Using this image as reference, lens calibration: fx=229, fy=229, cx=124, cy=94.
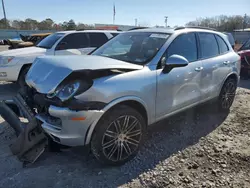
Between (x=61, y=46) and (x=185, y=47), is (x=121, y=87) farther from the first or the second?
(x=61, y=46)

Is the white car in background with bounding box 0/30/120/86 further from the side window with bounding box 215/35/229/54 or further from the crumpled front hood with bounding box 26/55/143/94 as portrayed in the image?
the side window with bounding box 215/35/229/54

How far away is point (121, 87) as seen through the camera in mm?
2766

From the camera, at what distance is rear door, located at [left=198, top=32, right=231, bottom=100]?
4.12 metres

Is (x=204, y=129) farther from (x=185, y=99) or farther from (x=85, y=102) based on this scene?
(x=85, y=102)

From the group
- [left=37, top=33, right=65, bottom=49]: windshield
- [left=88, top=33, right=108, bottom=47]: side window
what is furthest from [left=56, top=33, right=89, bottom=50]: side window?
[left=37, top=33, right=65, bottom=49]: windshield

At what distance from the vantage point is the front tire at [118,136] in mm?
2748

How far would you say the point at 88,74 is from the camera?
262 centimetres

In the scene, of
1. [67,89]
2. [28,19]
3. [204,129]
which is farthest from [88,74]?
[28,19]

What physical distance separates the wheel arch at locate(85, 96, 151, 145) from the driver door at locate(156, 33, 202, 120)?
0.24 meters

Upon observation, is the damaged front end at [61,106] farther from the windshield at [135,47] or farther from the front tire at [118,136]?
the windshield at [135,47]

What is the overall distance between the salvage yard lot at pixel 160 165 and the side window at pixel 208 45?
1.40 m

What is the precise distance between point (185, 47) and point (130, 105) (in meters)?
1.52

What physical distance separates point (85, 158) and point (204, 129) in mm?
2307

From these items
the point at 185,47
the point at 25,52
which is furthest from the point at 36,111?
the point at 25,52
